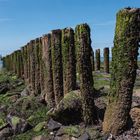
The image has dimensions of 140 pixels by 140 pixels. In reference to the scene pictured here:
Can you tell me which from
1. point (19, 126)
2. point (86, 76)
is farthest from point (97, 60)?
point (86, 76)

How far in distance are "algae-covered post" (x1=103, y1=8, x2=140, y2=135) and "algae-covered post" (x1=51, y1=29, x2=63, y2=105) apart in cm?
622

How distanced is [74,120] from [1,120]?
20.6 ft

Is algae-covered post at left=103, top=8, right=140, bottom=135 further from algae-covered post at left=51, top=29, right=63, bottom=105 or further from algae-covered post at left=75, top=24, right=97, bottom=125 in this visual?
algae-covered post at left=51, top=29, right=63, bottom=105

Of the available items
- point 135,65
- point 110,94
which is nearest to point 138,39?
point 135,65

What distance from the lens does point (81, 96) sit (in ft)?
64.7

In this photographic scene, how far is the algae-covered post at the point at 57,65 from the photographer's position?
23.9 m

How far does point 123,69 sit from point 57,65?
7333 mm

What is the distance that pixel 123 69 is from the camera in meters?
17.3

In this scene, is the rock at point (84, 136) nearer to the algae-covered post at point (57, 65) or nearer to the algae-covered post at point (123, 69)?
the algae-covered post at point (123, 69)

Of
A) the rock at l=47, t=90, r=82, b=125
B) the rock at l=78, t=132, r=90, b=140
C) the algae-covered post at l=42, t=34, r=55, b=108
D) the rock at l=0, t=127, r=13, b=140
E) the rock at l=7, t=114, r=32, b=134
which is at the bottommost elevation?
the rock at l=0, t=127, r=13, b=140

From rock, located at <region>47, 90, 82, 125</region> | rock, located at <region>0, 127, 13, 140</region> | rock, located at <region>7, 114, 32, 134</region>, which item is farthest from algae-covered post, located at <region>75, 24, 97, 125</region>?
rock, located at <region>0, 127, 13, 140</region>

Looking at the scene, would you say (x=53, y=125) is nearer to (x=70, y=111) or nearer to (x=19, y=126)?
(x=70, y=111)

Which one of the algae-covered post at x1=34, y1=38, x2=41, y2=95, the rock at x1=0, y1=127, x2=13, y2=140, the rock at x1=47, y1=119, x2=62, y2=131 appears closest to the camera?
the rock at x1=47, y1=119, x2=62, y2=131

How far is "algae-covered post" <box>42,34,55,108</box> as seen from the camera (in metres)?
25.3
